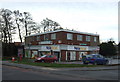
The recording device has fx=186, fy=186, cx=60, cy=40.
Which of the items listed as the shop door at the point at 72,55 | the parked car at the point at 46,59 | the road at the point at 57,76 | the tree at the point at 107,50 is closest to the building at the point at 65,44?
the shop door at the point at 72,55

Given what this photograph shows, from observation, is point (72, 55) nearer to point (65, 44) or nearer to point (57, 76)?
point (65, 44)

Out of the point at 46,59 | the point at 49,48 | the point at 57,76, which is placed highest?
the point at 49,48

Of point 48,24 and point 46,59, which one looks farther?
point 48,24

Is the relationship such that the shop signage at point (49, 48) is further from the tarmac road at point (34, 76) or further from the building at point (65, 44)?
the tarmac road at point (34, 76)

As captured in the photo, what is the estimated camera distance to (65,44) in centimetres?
4009

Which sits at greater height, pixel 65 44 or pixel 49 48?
pixel 65 44

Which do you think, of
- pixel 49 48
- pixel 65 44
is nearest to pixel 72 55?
pixel 65 44

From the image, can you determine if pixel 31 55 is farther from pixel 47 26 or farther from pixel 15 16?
pixel 47 26

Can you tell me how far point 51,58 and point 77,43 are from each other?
12.6 m

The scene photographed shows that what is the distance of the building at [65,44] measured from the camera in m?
40.1

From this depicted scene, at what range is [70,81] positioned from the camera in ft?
38.1

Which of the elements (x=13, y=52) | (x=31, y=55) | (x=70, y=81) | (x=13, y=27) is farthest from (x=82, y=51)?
(x=70, y=81)

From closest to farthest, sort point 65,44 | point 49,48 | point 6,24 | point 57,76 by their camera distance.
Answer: point 57,76
point 65,44
point 49,48
point 6,24

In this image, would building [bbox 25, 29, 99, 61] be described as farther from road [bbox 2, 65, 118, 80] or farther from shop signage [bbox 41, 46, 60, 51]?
road [bbox 2, 65, 118, 80]
